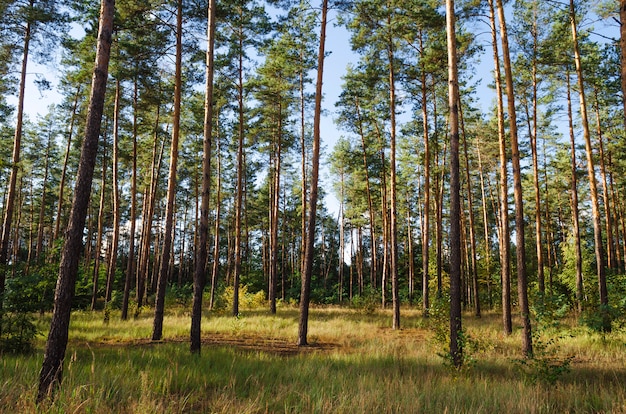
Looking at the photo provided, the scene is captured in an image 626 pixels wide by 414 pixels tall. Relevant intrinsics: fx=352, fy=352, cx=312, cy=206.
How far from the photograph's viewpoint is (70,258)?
15.6 feet

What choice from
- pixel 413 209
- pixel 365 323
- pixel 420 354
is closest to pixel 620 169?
pixel 413 209

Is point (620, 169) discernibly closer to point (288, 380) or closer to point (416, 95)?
point (416, 95)

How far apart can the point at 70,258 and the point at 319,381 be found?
4153mm

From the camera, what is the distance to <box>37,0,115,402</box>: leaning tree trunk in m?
4.50

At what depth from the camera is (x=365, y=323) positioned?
15.6 metres

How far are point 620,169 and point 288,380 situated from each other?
28985 millimetres

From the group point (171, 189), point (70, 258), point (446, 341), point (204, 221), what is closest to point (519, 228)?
point (446, 341)

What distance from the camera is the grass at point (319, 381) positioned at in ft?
13.9

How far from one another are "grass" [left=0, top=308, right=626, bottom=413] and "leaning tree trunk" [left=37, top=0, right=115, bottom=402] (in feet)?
0.74

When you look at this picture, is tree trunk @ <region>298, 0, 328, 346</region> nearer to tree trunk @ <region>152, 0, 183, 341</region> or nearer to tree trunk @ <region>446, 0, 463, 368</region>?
tree trunk @ <region>446, 0, 463, 368</region>

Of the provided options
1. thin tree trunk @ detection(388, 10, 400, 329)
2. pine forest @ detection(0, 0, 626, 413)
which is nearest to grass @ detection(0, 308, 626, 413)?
pine forest @ detection(0, 0, 626, 413)

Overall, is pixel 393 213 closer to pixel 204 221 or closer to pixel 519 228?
pixel 519 228

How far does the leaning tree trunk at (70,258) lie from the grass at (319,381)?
0.74ft

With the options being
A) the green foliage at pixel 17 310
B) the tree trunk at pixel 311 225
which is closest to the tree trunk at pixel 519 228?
the tree trunk at pixel 311 225
